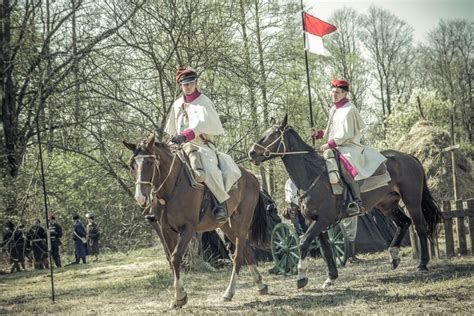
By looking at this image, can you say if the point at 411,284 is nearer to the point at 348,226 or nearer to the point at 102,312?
the point at 102,312

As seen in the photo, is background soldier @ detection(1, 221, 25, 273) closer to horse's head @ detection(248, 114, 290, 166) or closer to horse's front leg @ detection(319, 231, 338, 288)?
horse's head @ detection(248, 114, 290, 166)

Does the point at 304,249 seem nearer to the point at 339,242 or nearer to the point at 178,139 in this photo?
the point at 178,139

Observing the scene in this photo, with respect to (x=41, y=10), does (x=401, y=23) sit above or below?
above

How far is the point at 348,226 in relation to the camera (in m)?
14.0

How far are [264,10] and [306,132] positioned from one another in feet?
11.2

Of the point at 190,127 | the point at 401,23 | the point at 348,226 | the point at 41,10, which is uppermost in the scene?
the point at 401,23

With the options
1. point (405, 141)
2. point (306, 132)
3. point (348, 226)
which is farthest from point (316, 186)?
point (405, 141)

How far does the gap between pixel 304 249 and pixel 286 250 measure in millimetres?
2087

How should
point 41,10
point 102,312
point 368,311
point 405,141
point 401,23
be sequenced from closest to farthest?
point 368,311
point 102,312
point 41,10
point 405,141
point 401,23

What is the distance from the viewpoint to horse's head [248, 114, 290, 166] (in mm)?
9297

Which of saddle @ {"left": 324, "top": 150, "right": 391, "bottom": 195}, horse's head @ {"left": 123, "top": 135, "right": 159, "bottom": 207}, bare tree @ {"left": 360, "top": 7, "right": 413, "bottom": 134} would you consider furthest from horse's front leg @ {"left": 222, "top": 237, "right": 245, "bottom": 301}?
bare tree @ {"left": 360, "top": 7, "right": 413, "bottom": 134}

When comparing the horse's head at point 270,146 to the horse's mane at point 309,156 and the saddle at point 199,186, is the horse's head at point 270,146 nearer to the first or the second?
the horse's mane at point 309,156

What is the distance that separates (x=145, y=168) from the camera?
778 cm

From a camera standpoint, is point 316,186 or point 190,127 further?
point 316,186
